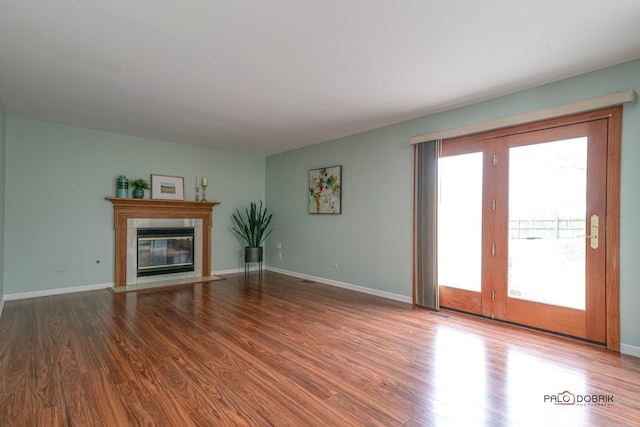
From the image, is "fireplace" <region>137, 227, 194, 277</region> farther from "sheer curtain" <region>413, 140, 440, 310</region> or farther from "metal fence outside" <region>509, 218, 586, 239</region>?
"metal fence outside" <region>509, 218, 586, 239</region>

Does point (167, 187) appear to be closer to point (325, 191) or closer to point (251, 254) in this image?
point (251, 254)

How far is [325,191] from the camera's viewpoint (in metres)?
5.64

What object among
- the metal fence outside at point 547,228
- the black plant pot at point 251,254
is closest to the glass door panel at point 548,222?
the metal fence outside at point 547,228

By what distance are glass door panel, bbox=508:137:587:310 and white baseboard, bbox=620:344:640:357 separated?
393 millimetres

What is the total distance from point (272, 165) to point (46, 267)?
4.20 m

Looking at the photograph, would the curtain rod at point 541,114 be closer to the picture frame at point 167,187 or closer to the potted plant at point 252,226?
the potted plant at point 252,226

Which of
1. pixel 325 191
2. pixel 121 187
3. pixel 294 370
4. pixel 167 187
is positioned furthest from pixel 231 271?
pixel 294 370

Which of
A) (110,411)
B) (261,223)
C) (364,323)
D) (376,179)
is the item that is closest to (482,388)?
(364,323)

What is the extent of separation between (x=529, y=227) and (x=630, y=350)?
128 cm

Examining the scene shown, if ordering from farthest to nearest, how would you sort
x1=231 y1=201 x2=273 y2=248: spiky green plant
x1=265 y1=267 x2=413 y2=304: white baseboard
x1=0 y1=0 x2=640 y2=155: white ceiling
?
1. x1=231 y1=201 x2=273 y2=248: spiky green plant
2. x1=265 y1=267 x2=413 y2=304: white baseboard
3. x1=0 y1=0 x2=640 y2=155: white ceiling

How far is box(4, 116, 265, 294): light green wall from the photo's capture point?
4398 mm

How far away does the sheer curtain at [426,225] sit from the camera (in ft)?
13.2

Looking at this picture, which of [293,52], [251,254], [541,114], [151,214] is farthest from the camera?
[251,254]

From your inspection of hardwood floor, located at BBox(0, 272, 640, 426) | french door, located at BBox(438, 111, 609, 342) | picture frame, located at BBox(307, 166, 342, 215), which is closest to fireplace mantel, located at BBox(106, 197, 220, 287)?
hardwood floor, located at BBox(0, 272, 640, 426)
